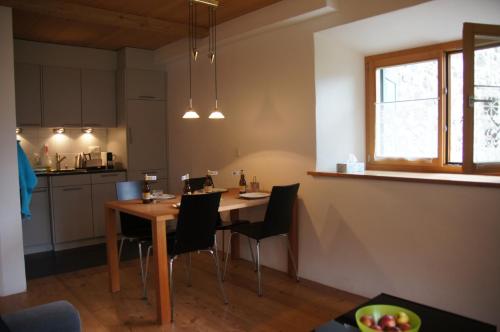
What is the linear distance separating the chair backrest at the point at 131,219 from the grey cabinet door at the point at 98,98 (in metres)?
1.88

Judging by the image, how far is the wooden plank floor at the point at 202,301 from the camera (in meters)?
2.90

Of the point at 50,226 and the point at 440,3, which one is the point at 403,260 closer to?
the point at 440,3

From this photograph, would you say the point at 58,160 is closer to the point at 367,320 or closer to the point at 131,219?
the point at 131,219

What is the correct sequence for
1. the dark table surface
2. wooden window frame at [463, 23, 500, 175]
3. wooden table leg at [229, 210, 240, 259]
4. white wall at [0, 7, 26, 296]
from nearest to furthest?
the dark table surface
wooden window frame at [463, 23, 500, 175]
white wall at [0, 7, 26, 296]
wooden table leg at [229, 210, 240, 259]

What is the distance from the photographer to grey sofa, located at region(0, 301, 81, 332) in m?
1.83

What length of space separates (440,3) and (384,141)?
4.54 feet

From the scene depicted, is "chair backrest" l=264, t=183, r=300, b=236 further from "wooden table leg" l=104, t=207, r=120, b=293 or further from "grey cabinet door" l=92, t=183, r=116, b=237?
"grey cabinet door" l=92, t=183, r=116, b=237

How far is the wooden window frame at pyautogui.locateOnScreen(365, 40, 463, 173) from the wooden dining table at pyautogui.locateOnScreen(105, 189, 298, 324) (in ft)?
3.15

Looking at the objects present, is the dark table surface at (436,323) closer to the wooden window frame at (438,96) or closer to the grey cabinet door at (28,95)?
the wooden window frame at (438,96)

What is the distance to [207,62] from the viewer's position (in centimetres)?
474

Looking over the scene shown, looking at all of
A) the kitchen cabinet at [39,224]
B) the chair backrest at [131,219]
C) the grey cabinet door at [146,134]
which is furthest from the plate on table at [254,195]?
the kitchen cabinet at [39,224]

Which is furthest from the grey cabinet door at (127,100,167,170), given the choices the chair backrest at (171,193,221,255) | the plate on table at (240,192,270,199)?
the chair backrest at (171,193,221,255)

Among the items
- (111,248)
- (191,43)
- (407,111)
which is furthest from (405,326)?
(191,43)

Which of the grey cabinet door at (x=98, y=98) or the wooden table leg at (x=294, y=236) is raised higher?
the grey cabinet door at (x=98, y=98)
